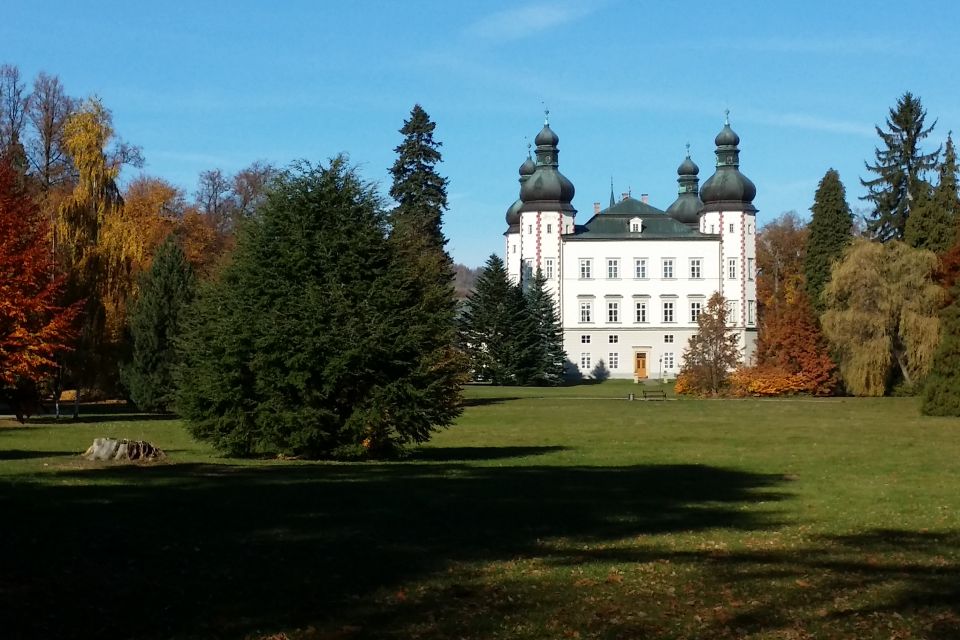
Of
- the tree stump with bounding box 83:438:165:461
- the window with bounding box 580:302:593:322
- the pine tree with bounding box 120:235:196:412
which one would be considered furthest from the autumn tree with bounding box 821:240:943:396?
the tree stump with bounding box 83:438:165:461

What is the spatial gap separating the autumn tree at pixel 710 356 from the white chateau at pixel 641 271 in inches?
843

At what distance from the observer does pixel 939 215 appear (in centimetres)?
6494

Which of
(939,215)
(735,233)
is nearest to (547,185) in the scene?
(735,233)

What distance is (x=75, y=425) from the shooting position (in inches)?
1458

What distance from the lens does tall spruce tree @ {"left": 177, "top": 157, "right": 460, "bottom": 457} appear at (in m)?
22.1

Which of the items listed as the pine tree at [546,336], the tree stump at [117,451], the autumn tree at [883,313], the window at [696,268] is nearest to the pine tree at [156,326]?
the tree stump at [117,451]

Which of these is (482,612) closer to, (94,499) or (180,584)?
(180,584)

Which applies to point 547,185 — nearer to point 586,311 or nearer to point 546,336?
point 586,311

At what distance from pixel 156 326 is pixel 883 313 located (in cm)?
3607

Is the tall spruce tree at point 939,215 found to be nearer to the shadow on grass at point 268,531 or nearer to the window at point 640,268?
the window at point 640,268

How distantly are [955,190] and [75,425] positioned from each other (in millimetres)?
49345

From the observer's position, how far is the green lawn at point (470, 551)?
8.43 m

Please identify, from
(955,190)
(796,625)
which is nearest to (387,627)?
(796,625)

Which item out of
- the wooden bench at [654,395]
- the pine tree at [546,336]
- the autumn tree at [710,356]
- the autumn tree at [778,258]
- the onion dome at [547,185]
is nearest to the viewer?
the wooden bench at [654,395]
